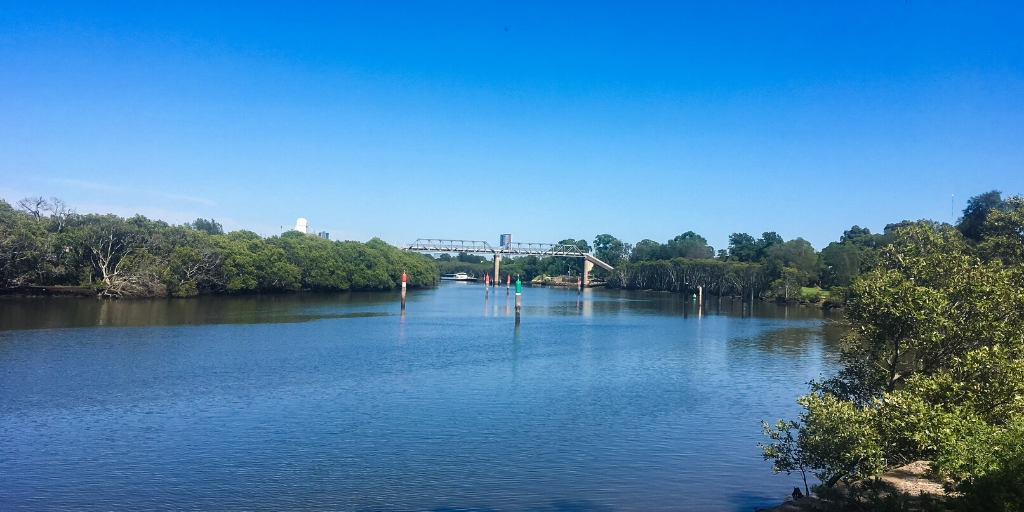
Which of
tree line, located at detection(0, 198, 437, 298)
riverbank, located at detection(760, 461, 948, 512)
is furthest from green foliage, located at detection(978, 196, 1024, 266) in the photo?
tree line, located at detection(0, 198, 437, 298)

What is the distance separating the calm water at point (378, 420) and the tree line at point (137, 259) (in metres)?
27.6

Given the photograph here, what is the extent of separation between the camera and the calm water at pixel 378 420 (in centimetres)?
1478

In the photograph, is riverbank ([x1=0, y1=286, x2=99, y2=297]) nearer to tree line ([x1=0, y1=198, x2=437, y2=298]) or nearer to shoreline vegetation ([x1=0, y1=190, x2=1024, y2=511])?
tree line ([x1=0, y1=198, x2=437, y2=298])

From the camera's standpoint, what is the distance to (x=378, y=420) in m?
21.0

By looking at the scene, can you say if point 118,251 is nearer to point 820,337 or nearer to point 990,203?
point 820,337

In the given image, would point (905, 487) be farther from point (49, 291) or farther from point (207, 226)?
point (207, 226)

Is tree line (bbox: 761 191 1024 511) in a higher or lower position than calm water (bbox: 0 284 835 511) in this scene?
higher

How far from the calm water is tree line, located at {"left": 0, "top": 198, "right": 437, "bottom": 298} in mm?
27642

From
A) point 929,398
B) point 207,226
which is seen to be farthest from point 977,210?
point 207,226

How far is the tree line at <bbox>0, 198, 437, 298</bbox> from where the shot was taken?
211 feet

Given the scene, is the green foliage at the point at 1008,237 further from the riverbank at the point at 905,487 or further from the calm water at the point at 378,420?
the riverbank at the point at 905,487

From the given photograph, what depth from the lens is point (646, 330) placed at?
54.2 meters

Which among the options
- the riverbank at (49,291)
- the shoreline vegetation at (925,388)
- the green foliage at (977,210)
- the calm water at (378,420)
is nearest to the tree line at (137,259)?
the riverbank at (49,291)

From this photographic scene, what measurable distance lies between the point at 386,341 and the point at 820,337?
108 feet
